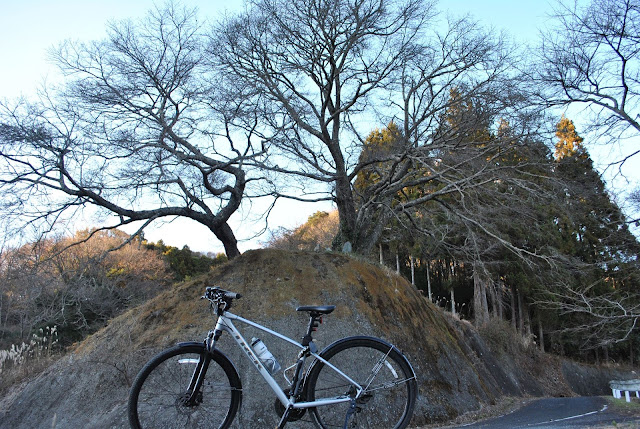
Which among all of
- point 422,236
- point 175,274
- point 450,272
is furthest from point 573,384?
point 175,274

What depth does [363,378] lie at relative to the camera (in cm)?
418

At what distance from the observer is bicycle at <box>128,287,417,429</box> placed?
13.1ft

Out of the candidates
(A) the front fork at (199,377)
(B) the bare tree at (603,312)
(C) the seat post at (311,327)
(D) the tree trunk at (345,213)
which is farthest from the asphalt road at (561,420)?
(D) the tree trunk at (345,213)

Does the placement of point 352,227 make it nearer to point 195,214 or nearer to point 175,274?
point 195,214

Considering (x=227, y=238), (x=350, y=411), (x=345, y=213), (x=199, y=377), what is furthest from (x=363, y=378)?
(x=345, y=213)

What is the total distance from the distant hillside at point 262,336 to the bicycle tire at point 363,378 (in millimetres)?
3668

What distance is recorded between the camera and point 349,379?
410 centimetres

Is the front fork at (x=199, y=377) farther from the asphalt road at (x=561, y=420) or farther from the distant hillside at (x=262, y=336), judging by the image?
the asphalt road at (x=561, y=420)

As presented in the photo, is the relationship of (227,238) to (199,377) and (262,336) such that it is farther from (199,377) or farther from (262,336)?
(199,377)

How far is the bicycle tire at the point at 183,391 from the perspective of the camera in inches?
156

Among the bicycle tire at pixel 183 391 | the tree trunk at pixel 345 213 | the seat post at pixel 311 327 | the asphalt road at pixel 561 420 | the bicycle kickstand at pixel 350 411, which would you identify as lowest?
the asphalt road at pixel 561 420

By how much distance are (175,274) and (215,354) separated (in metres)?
28.9

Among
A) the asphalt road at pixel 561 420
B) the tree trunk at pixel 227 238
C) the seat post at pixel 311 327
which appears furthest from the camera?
the tree trunk at pixel 227 238

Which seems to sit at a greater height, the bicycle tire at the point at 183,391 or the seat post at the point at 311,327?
the seat post at the point at 311,327
